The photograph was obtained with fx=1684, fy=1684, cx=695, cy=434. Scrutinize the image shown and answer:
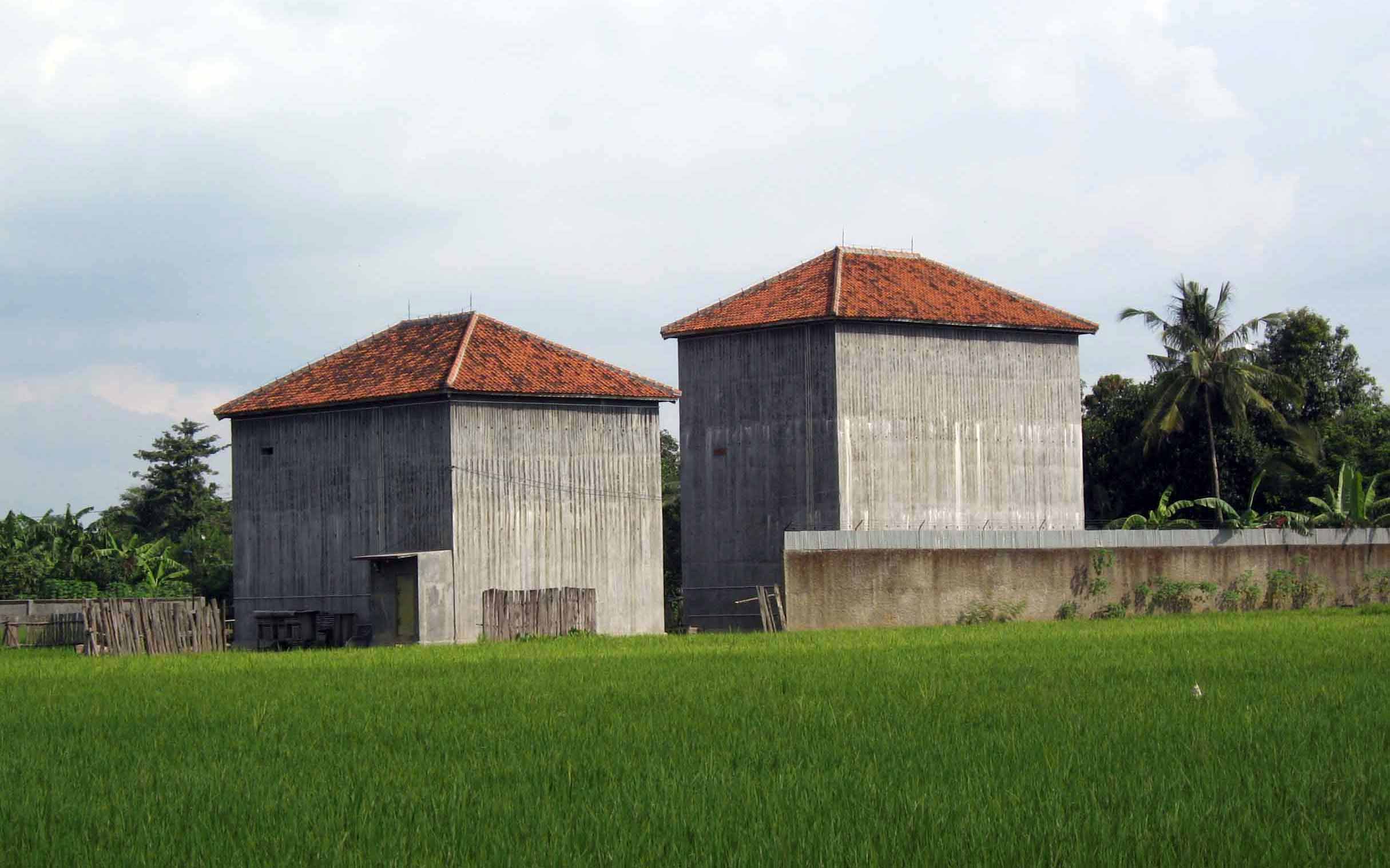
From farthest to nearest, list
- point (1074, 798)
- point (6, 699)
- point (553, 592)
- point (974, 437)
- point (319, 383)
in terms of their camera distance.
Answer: point (974, 437), point (319, 383), point (553, 592), point (6, 699), point (1074, 798)

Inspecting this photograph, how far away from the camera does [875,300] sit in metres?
46.7

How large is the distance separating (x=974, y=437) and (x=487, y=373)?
1482 centimetres

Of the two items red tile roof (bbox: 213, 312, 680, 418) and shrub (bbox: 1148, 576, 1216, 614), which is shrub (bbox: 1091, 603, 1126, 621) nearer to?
shrub (bbox: 1148, 576, 1216, 614)

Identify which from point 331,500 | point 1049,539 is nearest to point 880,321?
point 1049,539

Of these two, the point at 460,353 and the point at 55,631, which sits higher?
the point at 460,353

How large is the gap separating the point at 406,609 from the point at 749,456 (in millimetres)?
12422

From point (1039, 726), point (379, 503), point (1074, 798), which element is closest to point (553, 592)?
point (379, 503)

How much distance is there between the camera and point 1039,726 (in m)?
15.6

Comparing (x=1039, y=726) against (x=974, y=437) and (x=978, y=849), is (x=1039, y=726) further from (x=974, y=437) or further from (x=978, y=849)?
(x=974, y=437)

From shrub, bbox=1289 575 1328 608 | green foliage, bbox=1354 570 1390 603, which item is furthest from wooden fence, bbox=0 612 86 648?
green foliage, bbox=1354 570 1390 603

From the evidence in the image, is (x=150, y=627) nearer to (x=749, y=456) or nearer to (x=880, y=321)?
(x=749, y=456)

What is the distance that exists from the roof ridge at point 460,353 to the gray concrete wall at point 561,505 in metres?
0.68

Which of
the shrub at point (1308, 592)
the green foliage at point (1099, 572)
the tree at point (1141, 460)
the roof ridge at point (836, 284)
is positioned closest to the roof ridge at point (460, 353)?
the roof ridge at point (836, 284)

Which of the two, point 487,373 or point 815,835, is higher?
point 487,373
